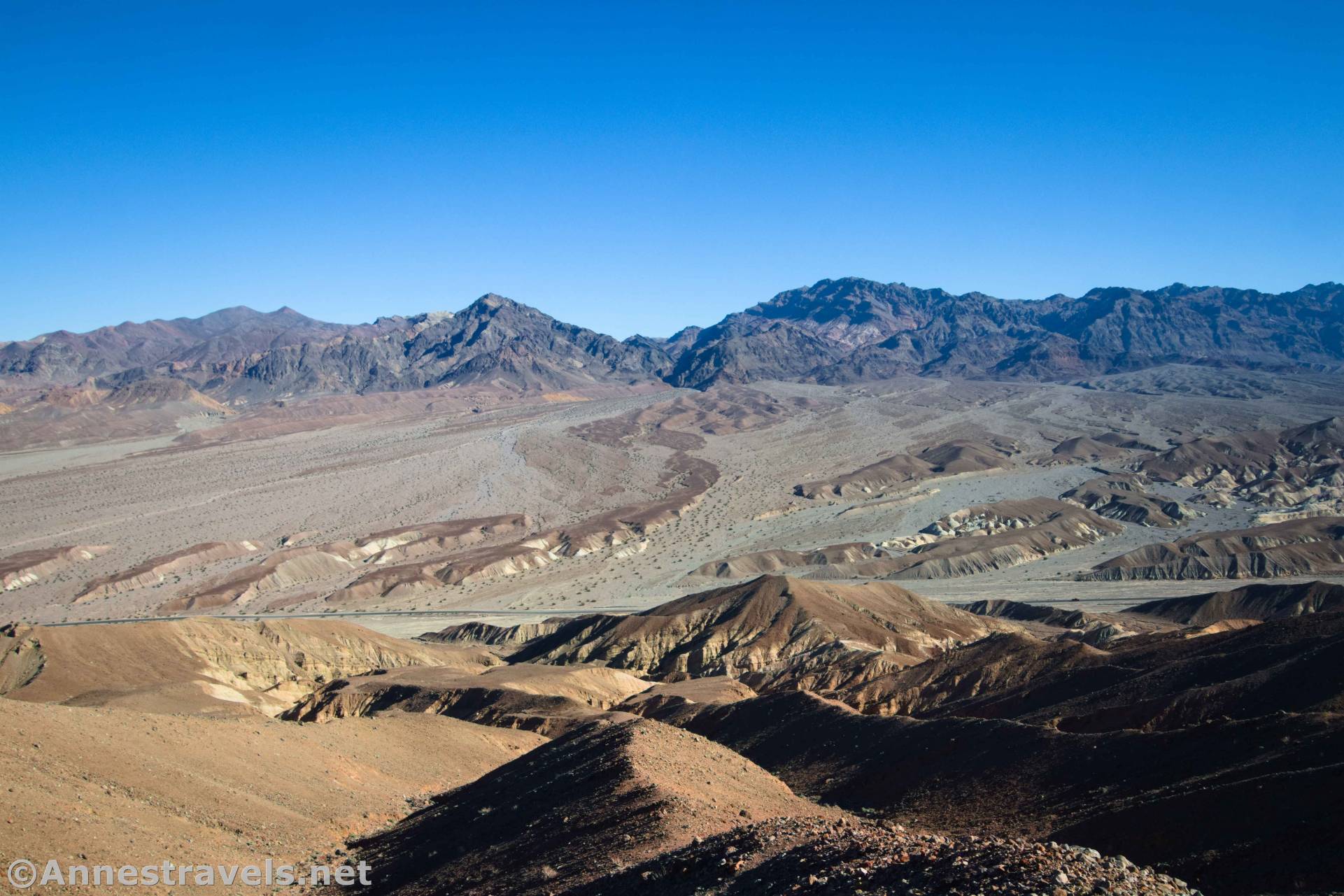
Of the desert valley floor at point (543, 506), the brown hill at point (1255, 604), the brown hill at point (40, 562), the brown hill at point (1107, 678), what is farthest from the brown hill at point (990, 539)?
the brown hill at point (40, 562)

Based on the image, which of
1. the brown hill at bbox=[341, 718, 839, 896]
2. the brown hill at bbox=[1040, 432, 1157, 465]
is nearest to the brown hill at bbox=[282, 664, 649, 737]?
the brown hill at bbox=[341, 718, 839, 896]

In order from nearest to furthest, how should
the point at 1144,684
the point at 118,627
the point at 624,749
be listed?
the point at 624,749
the point at 1144,684
the point at 118,627

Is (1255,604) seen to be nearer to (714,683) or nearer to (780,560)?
(714,683)

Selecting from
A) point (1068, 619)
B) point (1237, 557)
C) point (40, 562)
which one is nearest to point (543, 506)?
point (40, 562)

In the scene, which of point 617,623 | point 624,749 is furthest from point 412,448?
point 624,749

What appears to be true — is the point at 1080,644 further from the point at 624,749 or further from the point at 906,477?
the point at 906,477
